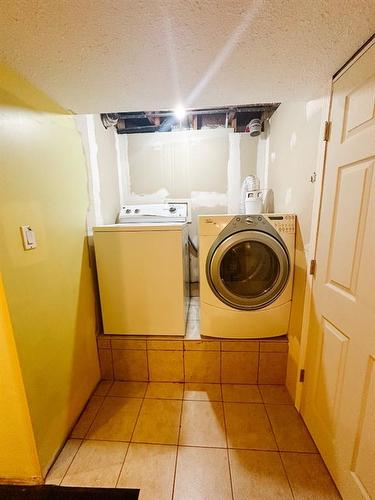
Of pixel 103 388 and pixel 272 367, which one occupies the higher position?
pixel 272 367

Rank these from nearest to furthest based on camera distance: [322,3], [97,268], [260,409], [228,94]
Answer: [322,3]
[228,94]
[260,409]
[97,268]

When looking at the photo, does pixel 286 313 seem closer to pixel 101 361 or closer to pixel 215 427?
pixel 215 427

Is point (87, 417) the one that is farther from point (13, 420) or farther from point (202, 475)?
point (202, 475)

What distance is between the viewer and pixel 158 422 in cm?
137

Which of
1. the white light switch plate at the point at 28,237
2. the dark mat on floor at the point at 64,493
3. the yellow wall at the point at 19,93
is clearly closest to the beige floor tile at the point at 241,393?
the dark mat on floor at the point at 64,493

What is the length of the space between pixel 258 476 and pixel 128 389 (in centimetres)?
102

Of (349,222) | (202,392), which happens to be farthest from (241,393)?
(349,222)

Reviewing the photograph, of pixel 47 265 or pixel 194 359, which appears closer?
pixel 47 265

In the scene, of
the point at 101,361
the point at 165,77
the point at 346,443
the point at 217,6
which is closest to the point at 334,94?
the point at 217,6

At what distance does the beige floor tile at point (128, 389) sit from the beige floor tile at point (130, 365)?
1.4 inches

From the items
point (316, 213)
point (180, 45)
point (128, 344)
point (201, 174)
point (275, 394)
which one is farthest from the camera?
point (201, 174)

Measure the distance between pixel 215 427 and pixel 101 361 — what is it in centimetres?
99

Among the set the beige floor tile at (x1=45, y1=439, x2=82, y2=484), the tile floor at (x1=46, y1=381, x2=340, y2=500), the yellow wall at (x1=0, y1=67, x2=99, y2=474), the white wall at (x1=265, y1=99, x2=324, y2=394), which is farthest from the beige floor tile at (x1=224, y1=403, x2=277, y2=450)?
the yellow wall at (x1=0, y1=67, x2=99, y2=474)

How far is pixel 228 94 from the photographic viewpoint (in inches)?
47.4
